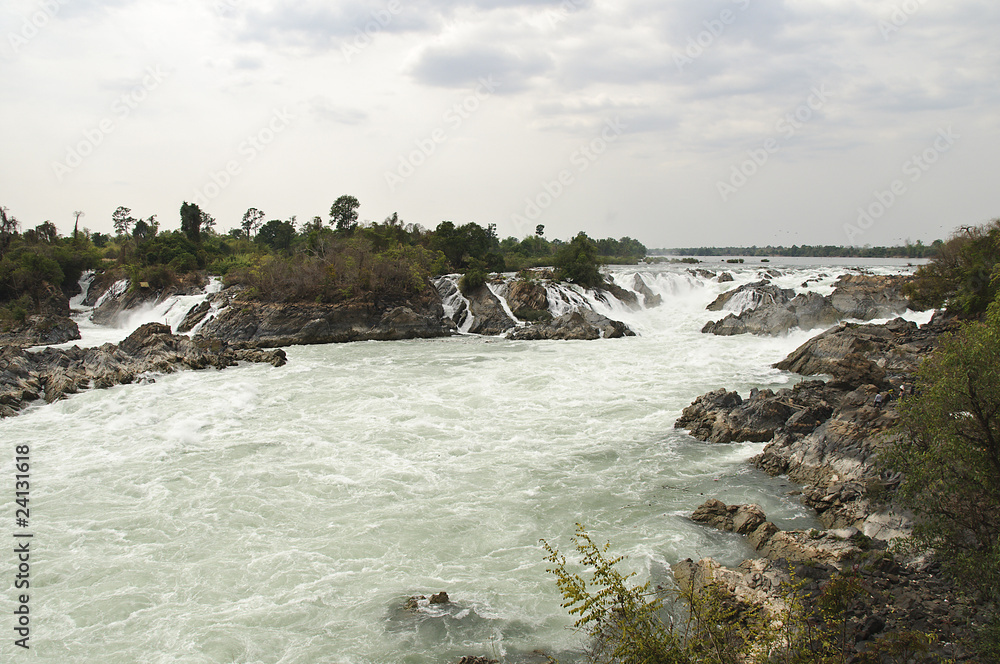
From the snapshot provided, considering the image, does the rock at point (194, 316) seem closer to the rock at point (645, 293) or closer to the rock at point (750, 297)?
the rock at point (645, 293)

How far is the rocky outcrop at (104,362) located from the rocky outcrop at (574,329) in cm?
1215

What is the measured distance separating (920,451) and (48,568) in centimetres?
1145

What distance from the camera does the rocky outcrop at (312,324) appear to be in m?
28.9

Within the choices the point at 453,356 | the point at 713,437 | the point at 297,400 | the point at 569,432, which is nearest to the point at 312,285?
the point at 453,356

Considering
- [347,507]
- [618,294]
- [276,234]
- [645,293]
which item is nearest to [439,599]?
[347,507]

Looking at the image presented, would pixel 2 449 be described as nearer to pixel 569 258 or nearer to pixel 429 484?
pixel 429 484

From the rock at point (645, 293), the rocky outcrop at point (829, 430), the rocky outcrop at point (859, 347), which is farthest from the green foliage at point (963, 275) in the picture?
the rock at point (645, 293)

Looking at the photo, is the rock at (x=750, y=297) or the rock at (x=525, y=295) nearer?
the rock at (x=750, y=297)

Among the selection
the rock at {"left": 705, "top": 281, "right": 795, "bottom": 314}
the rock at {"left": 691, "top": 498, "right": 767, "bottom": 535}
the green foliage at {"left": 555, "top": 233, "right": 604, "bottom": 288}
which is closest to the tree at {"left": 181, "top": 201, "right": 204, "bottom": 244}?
the green foliage at {"left": 555, "top": 233, "right": 604, "bottom": 288}

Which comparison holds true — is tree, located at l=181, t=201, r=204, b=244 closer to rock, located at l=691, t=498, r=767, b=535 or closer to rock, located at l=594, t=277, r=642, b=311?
rock, located at l=594, t=277, r=642, b=311

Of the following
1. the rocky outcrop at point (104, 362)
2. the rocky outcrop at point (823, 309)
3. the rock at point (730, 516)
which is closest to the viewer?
the rock at point (730, 516)

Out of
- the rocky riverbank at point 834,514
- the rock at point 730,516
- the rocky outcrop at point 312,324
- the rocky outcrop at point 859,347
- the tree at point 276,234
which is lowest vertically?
the rock at point 730,516

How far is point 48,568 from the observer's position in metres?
8.46

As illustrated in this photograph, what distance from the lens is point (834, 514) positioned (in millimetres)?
9328
